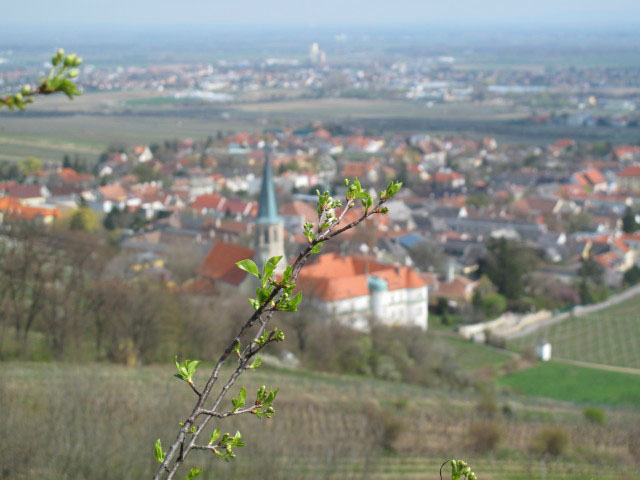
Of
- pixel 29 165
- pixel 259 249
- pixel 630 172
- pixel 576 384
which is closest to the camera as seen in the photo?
pixel 576 384

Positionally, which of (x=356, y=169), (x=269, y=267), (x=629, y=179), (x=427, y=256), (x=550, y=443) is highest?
(x=269, y=267)

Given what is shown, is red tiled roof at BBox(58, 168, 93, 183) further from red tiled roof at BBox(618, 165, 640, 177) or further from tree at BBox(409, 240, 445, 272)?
red tiled roof at BBox(618, 165, 640, 177)

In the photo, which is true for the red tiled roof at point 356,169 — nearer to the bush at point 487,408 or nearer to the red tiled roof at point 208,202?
the red tiled roof at point 208,202

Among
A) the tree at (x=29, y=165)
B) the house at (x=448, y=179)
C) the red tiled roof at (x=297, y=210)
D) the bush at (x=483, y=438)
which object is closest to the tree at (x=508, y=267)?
the red tiled roof at (x=297, y=210)

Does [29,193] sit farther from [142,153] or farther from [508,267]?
[508,267]

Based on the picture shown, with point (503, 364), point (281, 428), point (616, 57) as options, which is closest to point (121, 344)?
point (281, 428)

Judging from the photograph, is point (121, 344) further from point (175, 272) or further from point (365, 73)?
point (365, 73)

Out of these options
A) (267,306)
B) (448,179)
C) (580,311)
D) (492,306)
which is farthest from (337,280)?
(448,179)
